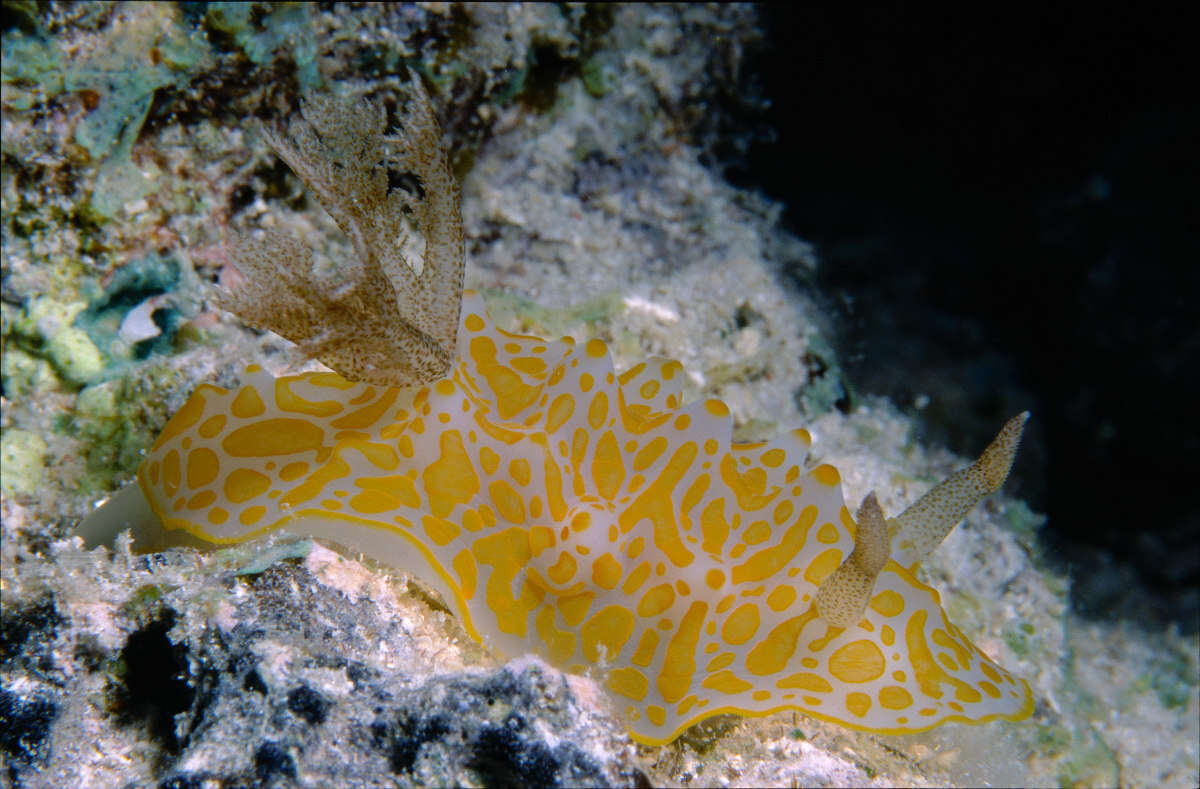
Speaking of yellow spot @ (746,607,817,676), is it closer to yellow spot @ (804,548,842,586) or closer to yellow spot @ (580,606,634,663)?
yellow spot @ (804,548,842,586)

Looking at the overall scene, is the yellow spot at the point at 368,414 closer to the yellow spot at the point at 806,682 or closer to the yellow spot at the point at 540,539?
the yellow spot at the point at 540,539

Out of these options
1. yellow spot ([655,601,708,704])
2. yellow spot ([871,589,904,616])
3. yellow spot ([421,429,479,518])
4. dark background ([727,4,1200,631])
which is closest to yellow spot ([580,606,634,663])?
yellow spot ([655,601,708,704])

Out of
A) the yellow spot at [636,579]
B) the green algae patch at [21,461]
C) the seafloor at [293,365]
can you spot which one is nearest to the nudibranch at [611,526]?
the yellow spot at [636,579]

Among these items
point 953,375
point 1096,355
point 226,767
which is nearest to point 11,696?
point 226,767

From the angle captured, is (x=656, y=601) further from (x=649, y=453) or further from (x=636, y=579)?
(x=649, y=453)

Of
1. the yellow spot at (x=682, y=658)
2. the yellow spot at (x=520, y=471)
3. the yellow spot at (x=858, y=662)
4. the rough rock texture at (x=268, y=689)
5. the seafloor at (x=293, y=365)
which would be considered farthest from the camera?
the yellow spot at (x=520, y=471)

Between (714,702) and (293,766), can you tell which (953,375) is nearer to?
(714,702)
